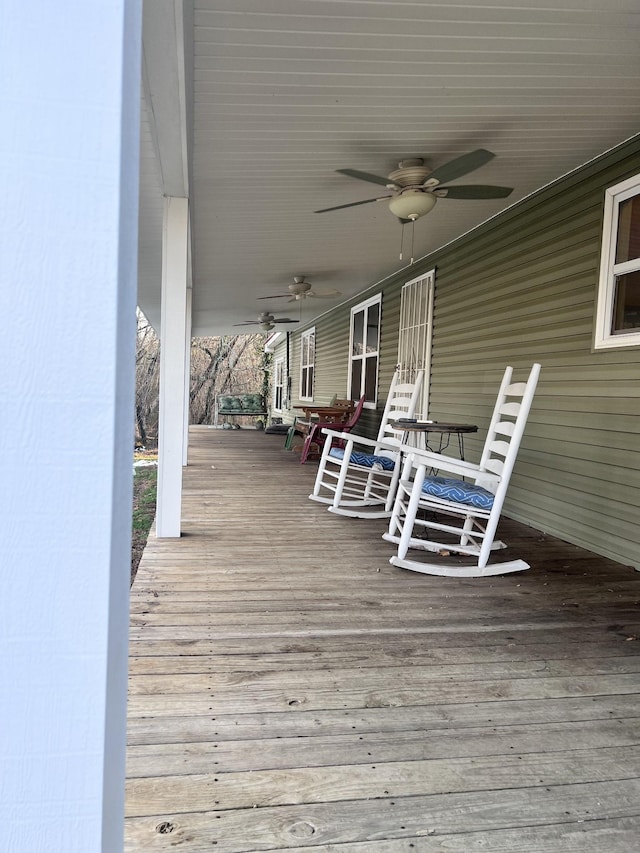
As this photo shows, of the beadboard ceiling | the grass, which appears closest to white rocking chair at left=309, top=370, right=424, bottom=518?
the beadboard ceiling

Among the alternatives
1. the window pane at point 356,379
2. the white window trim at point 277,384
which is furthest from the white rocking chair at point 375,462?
the white window trim at point 277,384

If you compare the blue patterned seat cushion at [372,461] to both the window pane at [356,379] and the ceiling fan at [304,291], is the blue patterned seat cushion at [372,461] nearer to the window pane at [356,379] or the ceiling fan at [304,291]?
the ceiling fan at [304,291]

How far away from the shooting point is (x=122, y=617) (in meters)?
0.60

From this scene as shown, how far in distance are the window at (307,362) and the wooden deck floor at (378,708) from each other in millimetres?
9115

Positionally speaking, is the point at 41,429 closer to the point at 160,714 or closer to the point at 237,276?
the point at 160,714

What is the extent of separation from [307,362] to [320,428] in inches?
240

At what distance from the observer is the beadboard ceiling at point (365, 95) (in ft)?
6.93

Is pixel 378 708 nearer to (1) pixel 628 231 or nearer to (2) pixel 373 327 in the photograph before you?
(1) pixel 628 231

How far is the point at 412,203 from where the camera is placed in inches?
135

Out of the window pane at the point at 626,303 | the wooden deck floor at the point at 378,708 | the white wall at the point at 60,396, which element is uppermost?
the window pane at the point at 626,303

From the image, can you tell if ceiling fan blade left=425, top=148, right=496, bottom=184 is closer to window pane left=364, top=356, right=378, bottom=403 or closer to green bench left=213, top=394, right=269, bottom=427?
window pane left=364, top=356, right=378, bottom=403

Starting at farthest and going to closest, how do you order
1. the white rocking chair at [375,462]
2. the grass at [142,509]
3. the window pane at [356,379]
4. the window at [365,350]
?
the window pane at [356,379]
the window at [365,350]
the grass at [142,509]
the white rocking chair at [375,462]

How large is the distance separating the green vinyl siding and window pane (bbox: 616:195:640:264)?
0.14 metres

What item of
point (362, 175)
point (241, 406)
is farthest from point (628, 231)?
point (241, 406)
